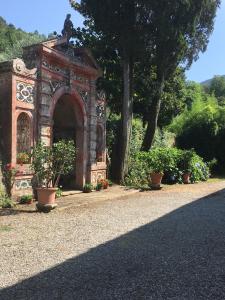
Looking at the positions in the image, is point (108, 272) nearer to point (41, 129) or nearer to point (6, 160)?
point (6, 160)

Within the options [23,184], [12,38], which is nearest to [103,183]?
[23,184]

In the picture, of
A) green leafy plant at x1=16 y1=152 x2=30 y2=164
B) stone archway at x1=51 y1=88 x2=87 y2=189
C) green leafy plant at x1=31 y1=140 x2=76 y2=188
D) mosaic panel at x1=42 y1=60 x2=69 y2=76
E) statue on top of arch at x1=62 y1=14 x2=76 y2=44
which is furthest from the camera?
stone archway at x1=51 y1=88 x2=87 y2=189

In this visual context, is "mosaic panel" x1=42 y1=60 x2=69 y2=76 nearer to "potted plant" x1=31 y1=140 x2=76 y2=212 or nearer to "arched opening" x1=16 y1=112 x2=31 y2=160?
"arched opening" x1=16 y1=112 x2=31 y2=160

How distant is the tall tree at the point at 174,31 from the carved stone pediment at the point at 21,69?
5451 millimetres

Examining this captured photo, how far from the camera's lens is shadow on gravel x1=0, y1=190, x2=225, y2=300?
4.50 m

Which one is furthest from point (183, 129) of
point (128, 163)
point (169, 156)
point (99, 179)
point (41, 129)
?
point (41, 129)

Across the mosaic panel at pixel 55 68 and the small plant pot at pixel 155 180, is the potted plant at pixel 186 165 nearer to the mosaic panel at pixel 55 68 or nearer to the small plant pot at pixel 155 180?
the small plant pot at pixel 155 180

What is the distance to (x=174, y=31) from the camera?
1515 centimetres

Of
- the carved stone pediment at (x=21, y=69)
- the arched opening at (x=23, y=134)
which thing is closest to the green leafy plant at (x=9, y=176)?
the arched opening at (x=23, y=134)

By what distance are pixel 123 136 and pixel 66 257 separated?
1037 cm

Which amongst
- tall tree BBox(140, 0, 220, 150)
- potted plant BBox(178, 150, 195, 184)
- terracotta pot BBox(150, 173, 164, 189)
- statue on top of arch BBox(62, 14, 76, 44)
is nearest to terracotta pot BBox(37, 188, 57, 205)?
statue on top of arch BBox(62, 14, 76, 44)

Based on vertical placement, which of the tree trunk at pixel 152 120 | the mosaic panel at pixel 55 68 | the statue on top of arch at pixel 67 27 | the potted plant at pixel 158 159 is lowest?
the potted plant at pixel 158 159

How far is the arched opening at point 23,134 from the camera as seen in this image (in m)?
11.4

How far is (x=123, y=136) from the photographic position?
52.7 ft
